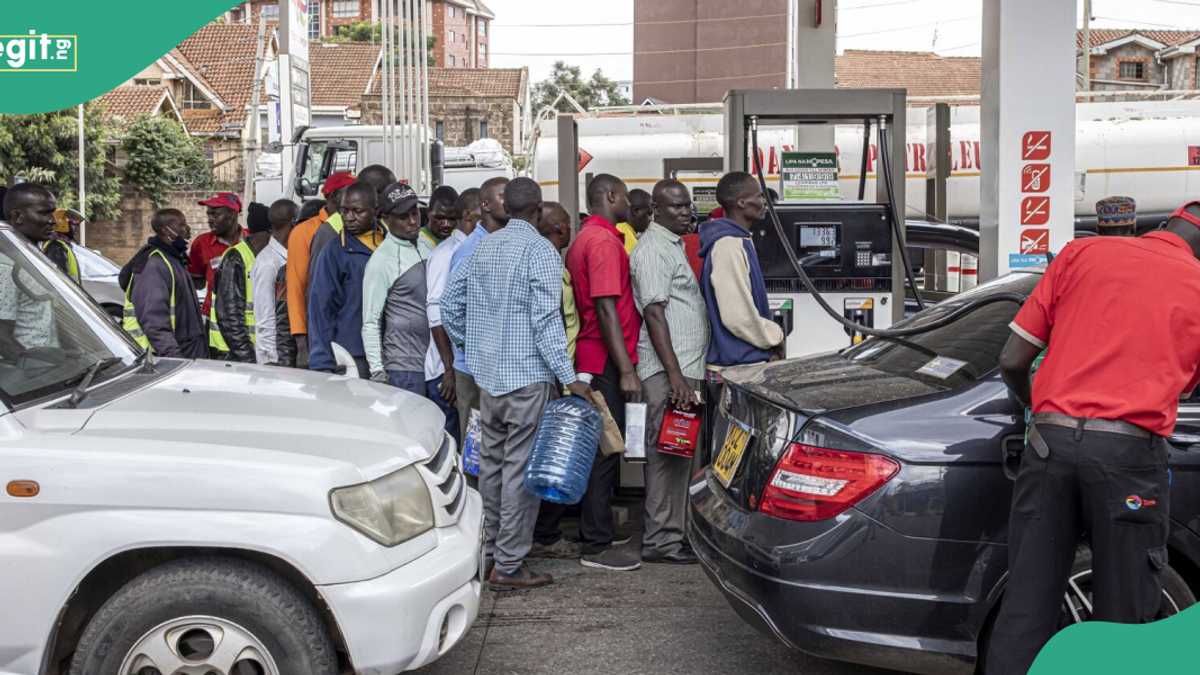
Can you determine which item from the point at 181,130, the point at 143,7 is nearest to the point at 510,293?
the point at 143,7

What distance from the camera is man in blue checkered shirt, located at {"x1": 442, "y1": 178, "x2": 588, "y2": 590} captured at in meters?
5.59

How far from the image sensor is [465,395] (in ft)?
20.7

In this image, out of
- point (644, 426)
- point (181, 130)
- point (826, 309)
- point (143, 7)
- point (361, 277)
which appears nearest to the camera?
point (143, 7)

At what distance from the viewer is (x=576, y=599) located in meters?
5.75

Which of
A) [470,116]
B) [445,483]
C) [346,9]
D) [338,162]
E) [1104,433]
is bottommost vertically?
[445,483]

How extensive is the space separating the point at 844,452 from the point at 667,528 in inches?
99.0

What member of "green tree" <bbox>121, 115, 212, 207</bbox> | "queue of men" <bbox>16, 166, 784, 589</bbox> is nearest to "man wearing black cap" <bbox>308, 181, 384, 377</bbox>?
"queue of men" <bbox>16, 166, 784, 589</bbox>

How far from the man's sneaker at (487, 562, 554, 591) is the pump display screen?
3.01 m

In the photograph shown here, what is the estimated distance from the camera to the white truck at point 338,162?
17938 mm

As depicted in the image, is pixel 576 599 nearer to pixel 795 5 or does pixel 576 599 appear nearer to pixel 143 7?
pixel 143 7

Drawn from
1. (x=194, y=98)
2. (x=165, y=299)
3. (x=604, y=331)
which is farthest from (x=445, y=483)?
(x=194, y=98)

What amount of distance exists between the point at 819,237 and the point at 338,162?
475 inches

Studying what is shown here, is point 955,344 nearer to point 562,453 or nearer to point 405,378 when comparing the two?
point 562,453

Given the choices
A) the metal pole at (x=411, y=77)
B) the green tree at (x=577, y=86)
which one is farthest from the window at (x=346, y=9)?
the metal pole at (x=411, y=77)
